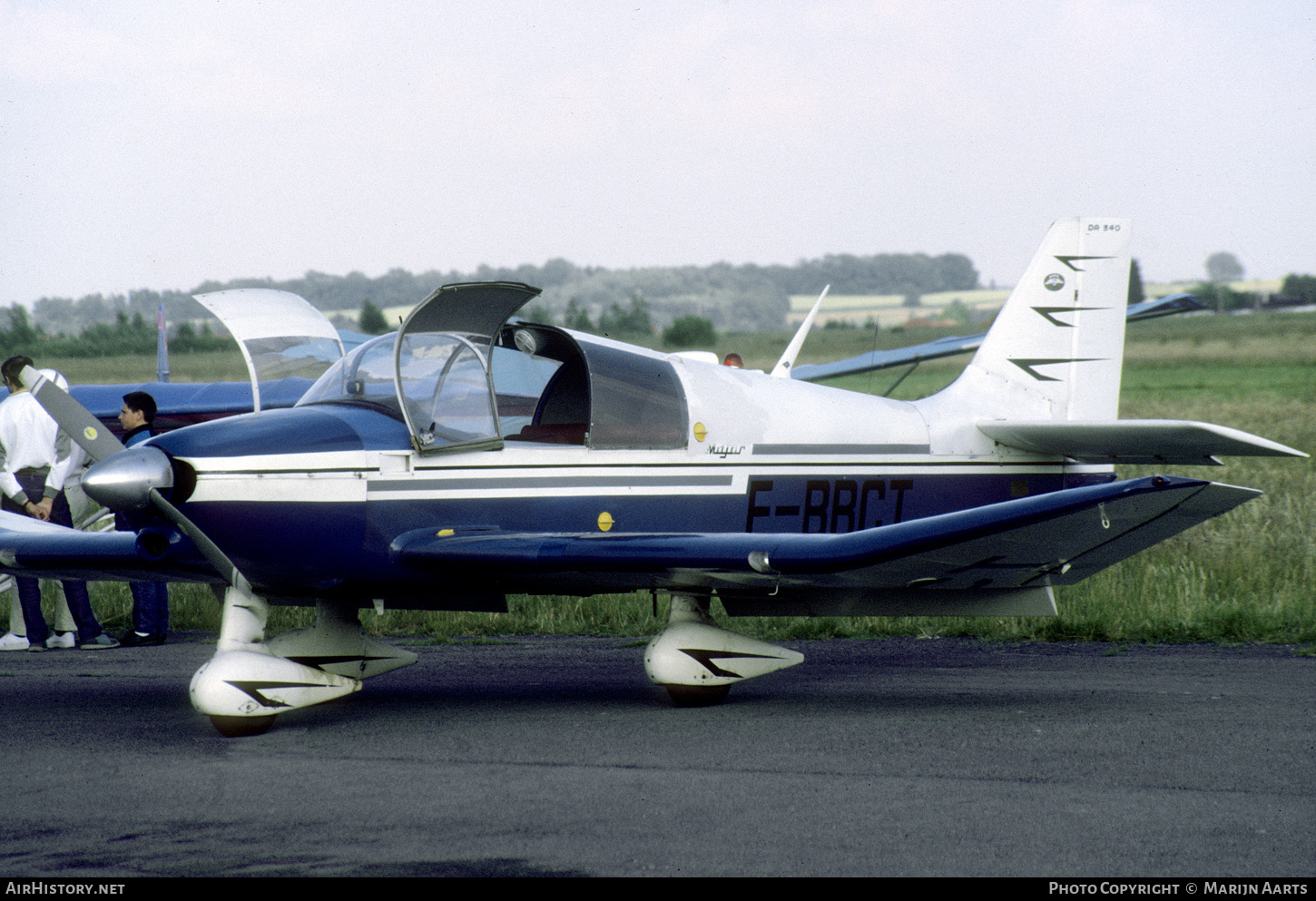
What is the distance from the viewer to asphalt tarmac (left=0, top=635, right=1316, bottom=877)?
13.2 ft

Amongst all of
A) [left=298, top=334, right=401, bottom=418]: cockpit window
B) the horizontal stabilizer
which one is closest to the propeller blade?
[left=298, top=334, right=401, bottom=418]: cockpit window

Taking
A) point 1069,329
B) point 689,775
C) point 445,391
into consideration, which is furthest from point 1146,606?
point 445,391

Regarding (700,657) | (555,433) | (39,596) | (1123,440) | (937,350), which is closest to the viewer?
(700,657)

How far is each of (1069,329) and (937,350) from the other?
785cm

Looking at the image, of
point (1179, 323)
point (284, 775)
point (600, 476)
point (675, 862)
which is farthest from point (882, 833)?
point (1179, 323)

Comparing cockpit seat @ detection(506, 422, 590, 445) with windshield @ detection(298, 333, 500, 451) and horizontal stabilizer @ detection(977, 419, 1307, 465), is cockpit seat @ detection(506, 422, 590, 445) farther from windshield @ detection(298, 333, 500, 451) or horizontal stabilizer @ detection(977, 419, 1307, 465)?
horizontal stabilizer @ detection(977, 419, 1307, 465)

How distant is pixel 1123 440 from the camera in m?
7.73

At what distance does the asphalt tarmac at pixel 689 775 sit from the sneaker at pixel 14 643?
1.38 meters

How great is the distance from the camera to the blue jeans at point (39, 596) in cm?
916

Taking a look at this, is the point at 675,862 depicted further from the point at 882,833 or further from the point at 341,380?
the point at 341,380

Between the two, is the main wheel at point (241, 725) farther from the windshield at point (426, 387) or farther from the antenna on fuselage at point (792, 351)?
the antenna on fuselage at point (792, 351)

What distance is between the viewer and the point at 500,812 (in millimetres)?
4613

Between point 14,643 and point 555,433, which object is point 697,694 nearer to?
point 555,433

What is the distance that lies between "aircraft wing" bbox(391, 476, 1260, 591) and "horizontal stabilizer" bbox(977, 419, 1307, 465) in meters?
1.20
